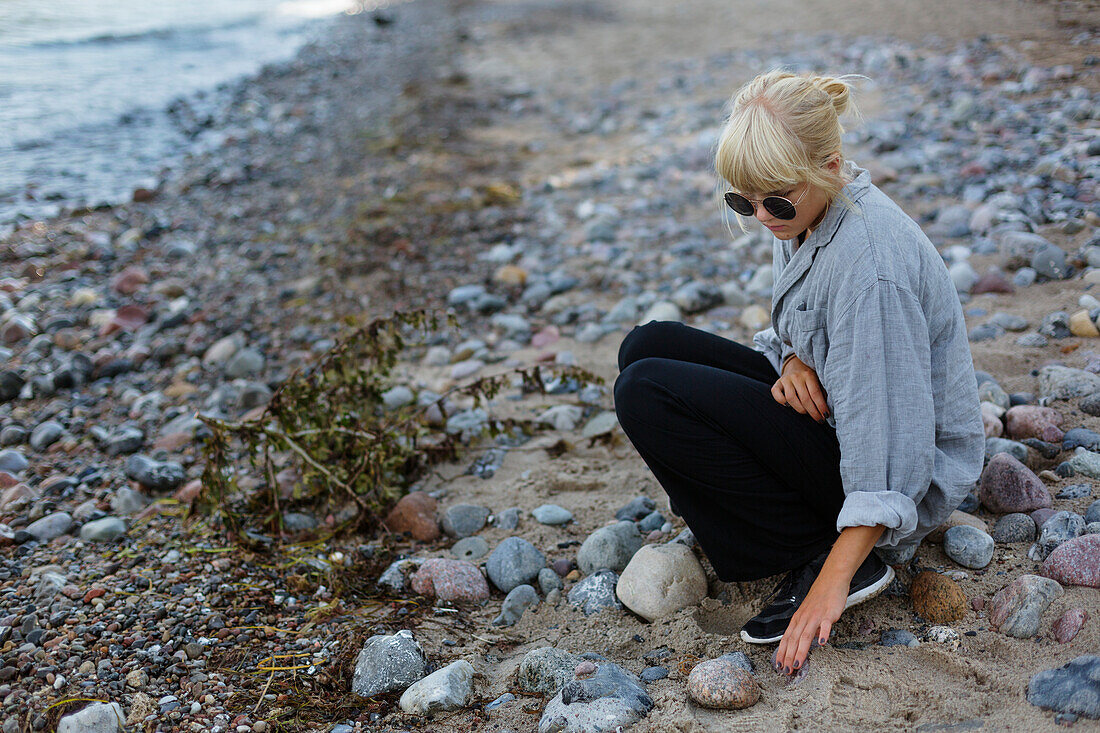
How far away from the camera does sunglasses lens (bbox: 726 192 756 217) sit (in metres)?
2.05

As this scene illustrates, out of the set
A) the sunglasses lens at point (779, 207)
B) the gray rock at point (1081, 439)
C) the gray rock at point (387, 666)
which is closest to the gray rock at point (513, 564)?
the gray rock at point (387, 666)

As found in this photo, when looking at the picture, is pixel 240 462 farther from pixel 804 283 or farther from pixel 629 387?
pixel 804 283

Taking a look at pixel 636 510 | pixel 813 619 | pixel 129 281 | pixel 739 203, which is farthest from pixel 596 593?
pixel 129 281

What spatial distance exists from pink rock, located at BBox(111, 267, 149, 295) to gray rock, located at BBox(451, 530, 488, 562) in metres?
3.73

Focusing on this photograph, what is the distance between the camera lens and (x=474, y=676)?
2.24 m

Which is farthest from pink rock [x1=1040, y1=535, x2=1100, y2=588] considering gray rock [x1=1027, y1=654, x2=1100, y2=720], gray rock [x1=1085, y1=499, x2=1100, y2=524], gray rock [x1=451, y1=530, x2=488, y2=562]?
gray rock [x1=451, y1=530, x2=488, y2=562]

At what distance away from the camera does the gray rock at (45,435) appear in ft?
12.3

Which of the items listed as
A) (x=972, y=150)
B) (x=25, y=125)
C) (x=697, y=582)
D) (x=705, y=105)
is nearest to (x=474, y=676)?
(x=697, y=582)

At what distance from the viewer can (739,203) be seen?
2.07 m

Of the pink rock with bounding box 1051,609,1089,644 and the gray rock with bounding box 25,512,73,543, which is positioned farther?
the gray rock with bounding box 25,512,73,543

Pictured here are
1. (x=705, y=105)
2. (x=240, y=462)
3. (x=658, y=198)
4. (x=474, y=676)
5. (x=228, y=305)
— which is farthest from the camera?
(x=705, y=105)

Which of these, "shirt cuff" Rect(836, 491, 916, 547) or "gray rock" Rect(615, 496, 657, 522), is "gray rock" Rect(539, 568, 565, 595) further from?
"shirt cuff" Rect(836, 491, 916, 547)

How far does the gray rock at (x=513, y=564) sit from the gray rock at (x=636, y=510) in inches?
13.7

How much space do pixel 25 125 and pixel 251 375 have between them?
758 centimetres
